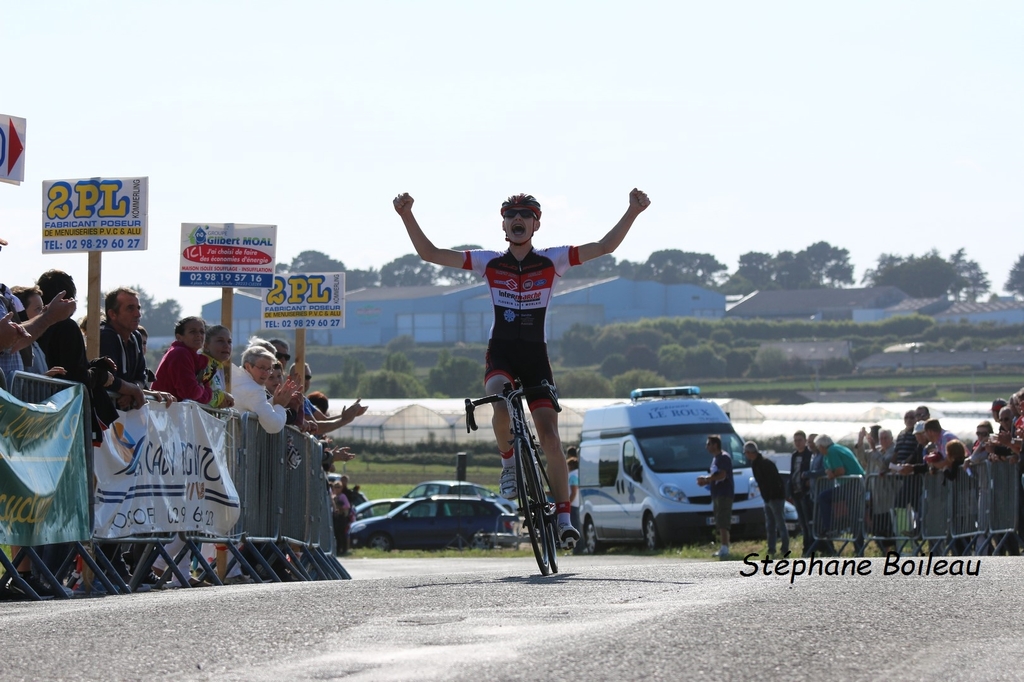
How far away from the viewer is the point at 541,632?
6.05m

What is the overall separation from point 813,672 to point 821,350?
565 feet

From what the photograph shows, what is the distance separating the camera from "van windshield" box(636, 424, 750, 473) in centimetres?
2808

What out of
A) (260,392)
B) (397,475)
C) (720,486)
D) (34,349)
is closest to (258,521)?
(260,392)

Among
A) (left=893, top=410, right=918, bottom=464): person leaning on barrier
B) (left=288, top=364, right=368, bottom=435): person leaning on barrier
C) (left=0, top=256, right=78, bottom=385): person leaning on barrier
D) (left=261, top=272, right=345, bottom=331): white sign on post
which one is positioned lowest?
(left=893, top=410, right=918, bottom=464): person leaning on barrier

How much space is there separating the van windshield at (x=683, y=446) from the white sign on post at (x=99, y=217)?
52.8 feet

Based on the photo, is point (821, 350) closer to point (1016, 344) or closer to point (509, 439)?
point (1016, 344)

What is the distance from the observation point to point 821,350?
174500mm

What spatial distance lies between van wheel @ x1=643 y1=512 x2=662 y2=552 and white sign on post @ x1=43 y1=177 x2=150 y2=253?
15636 millimetres

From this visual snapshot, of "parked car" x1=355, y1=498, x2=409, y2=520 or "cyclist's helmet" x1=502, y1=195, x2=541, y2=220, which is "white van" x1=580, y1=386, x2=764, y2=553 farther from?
"cyclist's helmet" x1=502, y1=195, x2=541, y2=220

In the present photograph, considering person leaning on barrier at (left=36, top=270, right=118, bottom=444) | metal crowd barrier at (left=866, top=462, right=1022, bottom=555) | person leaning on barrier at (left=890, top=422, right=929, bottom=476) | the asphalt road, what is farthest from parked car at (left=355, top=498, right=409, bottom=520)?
the asphalt road

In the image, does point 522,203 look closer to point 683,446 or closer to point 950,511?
point 950,511

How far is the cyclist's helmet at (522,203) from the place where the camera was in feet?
31.8

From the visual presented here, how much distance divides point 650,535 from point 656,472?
3.62 feet

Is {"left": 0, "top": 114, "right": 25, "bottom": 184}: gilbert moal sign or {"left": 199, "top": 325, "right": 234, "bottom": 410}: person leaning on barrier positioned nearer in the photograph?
{"left": 0, "top": 114, "right": 25, "bottom": 184}: gilbert moal sign
